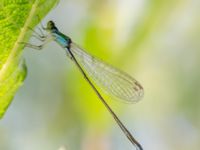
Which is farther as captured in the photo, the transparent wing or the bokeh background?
the transparent wing

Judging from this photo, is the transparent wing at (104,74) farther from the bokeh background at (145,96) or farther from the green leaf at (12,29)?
the green leaf at (12,29)

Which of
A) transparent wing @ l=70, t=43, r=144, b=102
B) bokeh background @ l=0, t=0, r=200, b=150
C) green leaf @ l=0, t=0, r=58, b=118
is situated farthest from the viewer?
transparent wing @ l=70, t=43, r=144, b=102

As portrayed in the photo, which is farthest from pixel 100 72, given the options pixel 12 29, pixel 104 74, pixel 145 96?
pixel 12 29

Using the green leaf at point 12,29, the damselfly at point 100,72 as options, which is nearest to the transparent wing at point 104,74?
the damselfly at point 100,72

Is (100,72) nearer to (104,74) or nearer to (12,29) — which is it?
(104,74)

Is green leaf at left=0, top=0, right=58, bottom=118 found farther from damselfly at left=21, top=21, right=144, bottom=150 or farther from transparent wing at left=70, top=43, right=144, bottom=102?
transparent wing at left=70, top=43, right=144, bottom=102

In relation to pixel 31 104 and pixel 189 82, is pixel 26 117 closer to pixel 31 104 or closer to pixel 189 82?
pixel 31 104

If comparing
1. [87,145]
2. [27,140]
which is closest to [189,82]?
[27,140]

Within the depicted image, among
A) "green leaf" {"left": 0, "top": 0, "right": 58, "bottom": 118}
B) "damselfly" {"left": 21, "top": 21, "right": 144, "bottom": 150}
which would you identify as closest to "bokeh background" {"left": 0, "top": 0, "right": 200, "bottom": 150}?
"damselfly" {"left": 21, "top": 21, "right": 144, "bottom": 150}
